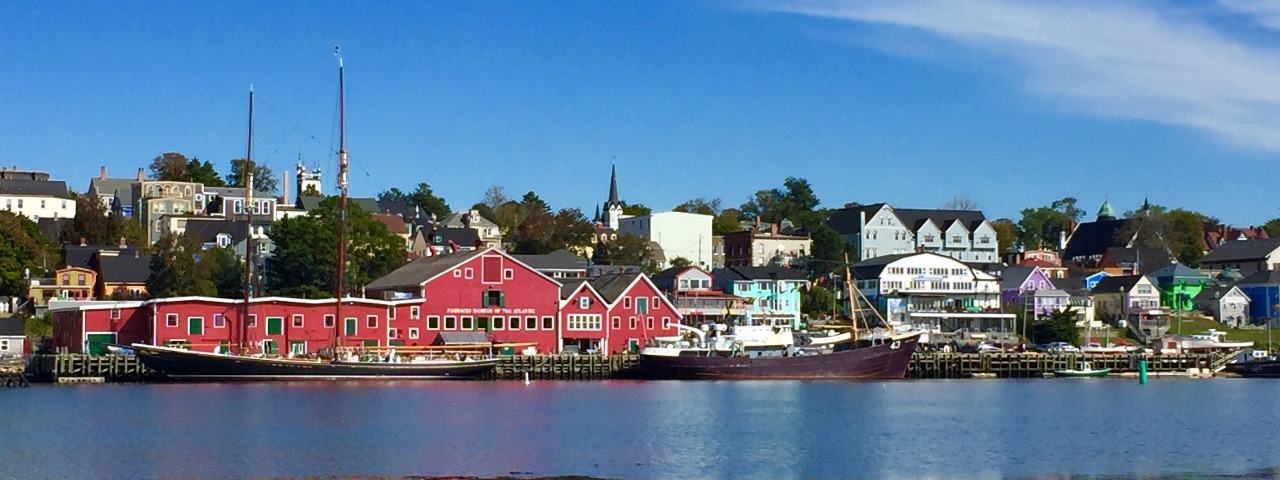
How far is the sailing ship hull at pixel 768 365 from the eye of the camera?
83375 mm

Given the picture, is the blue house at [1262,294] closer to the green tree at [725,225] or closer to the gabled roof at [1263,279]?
the gabled roof at [1263,279]

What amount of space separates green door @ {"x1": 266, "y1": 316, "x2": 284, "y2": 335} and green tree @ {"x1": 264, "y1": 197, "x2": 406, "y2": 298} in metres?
11.5

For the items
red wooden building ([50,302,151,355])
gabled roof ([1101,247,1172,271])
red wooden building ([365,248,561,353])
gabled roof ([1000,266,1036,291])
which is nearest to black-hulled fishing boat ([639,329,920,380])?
red wooden building ([365,248,561,353])

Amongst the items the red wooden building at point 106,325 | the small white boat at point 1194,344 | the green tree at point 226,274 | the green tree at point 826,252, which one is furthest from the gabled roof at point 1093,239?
the red wooden building at point 106,325

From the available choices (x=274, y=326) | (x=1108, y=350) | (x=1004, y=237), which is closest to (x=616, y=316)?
(x=274, y=326)

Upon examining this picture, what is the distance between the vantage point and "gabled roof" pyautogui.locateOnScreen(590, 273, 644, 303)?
94312mm

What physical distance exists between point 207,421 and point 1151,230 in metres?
131

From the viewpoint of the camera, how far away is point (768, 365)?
83625mm

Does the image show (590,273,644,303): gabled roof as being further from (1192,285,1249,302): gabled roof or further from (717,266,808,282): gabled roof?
(1192,285,1249,302): gabled roof

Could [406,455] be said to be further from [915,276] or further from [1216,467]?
[915,276]

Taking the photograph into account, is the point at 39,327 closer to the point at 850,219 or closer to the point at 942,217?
the point at 850,219

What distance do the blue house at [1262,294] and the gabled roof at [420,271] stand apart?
224 ft

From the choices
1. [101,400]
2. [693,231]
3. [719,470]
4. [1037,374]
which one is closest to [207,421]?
[101,400]

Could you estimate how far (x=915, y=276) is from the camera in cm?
12606
